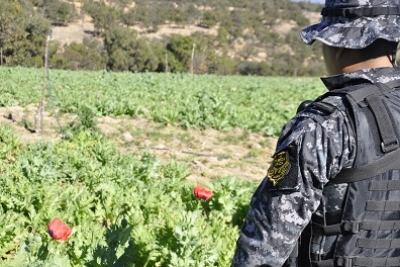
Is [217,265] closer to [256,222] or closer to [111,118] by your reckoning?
[256,222]

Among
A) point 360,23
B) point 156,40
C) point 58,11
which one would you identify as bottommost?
point 156,40

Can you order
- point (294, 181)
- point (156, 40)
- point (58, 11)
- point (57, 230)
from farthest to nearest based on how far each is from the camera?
point (156, 40) < point (58, 11) < point (57, 230) < point (294, 181)

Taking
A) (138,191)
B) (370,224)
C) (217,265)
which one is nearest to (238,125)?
(138,191)

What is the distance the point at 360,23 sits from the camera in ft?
5.59

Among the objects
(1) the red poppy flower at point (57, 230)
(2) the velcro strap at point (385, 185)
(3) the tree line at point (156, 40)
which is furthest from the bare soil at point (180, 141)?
(2) the velcro strap at point (385, 185)

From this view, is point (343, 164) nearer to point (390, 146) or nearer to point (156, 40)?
point (390, 146)

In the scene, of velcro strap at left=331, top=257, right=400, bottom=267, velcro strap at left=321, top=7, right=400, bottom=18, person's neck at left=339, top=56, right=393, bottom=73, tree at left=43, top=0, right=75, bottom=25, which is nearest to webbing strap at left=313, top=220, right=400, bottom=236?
velcro strap at left=331, top=257, right=400, bottom=267

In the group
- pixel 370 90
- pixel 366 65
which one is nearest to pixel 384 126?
pixel 370 90

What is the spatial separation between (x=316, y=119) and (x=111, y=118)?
8510mm

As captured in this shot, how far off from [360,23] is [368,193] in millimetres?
577

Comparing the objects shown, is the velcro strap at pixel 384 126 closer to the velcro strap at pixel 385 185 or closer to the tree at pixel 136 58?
Result: the velcro strap at pixel 385 185

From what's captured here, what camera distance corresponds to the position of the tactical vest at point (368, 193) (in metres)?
1.65

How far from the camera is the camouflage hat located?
5.51 feet

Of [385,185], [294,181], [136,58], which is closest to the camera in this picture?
[294,181]
